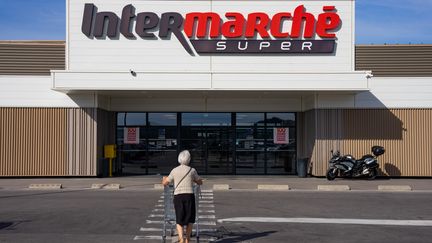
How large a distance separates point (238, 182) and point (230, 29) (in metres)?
6.40

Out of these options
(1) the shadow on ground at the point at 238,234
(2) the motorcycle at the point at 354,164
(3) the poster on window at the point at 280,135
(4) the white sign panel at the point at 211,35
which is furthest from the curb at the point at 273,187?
(1) the shadow on ground at the point at 238,234

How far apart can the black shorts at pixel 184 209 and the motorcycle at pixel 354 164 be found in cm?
1431

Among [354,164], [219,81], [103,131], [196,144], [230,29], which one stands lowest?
[354,164]

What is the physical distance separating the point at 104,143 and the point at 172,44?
554 centimetres

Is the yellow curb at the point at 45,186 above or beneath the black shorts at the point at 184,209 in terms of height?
beneath

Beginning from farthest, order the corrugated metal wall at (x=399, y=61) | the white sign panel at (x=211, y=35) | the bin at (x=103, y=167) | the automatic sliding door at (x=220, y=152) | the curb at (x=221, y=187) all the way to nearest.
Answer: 1. the automatic sliding door at (x=220, y=152)
2. the corrugated metal wall at (x=399, y=61)
3. the bin at (x=103, y=167)
4. the white sign panel at (x=211, y=35)
5. the curb at (x=221, y=187)

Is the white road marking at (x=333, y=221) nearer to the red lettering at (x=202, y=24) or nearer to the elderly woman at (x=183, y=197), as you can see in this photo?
the elderly woman at (x=183, y=197)

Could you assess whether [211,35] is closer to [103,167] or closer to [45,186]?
[103,167]

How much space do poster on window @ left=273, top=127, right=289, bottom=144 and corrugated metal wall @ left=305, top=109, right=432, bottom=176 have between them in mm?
2343

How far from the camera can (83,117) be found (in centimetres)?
2314

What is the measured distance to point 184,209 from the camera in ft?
30.7

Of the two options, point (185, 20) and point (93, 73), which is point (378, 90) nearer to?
point (185, 20)

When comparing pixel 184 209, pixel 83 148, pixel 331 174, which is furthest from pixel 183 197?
pixel 83 148

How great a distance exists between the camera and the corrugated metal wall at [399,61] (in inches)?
942
